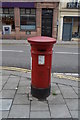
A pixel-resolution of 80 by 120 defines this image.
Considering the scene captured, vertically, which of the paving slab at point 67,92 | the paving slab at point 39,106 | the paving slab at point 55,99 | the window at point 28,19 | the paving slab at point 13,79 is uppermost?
the window at point 28,19

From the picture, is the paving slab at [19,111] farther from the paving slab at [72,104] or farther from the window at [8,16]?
the window at [8,16]

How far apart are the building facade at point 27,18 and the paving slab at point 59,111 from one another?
47.8 feet

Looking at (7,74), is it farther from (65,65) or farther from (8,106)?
(65,65)

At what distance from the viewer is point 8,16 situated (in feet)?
56.2

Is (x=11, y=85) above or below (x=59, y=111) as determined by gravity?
above

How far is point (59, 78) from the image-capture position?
5.27 meters

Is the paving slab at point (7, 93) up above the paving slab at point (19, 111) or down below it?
above

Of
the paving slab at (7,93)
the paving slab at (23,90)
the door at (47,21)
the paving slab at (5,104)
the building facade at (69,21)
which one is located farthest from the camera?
the door at (47,21)

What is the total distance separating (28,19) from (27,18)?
0.16 m

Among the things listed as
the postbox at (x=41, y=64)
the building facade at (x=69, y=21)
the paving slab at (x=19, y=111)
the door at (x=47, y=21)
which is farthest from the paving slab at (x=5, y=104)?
the door at (x=47, y=21)

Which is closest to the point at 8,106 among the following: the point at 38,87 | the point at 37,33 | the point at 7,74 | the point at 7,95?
the point at 7,95

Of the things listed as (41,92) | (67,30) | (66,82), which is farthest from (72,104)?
(67,30)

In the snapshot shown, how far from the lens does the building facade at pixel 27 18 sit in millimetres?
16562

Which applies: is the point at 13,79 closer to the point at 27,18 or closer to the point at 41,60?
the point at 41,60
